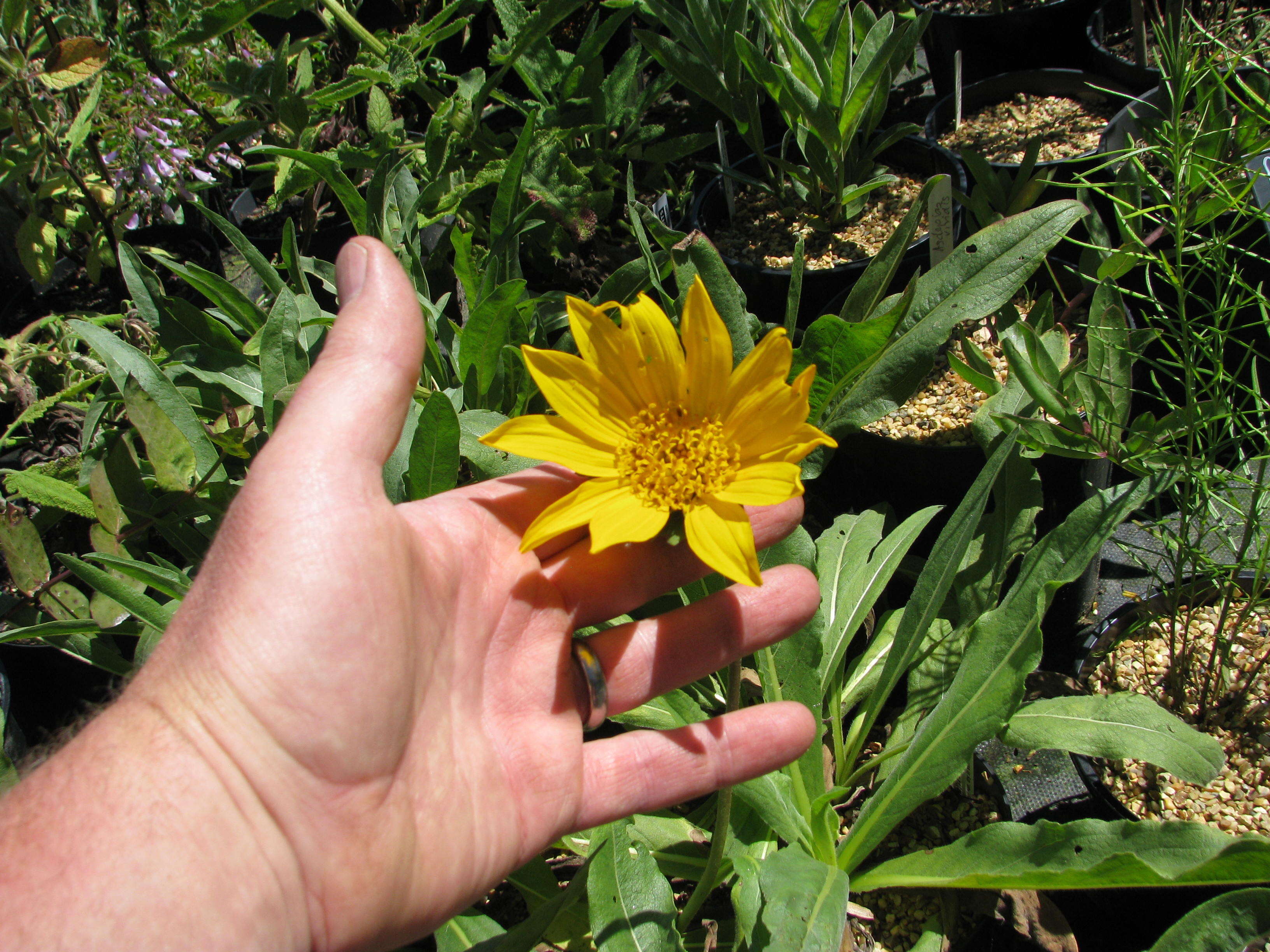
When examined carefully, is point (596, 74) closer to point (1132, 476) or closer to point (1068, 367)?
point (1068, 367)

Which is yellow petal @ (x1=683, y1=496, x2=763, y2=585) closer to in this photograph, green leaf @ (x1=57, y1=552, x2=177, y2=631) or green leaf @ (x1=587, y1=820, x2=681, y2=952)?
green leaf @ (x1=587, y1=820, x2=681, y2=952)

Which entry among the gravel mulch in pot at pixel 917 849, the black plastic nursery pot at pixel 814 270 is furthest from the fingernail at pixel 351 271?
the gravel mulch in pot at pixel 917 849

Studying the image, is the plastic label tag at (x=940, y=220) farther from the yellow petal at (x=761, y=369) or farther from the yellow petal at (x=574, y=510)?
the yellow petal at (x=574, y=510)

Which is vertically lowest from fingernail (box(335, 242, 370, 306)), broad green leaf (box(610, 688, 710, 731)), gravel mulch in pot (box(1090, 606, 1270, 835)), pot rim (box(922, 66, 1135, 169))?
gravel mulch in pot (box(1090, 606, 1270, 835))

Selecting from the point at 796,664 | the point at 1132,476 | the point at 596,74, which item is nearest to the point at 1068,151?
the point at 1132,476

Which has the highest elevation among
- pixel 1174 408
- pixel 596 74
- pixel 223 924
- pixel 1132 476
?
pixel 596 74

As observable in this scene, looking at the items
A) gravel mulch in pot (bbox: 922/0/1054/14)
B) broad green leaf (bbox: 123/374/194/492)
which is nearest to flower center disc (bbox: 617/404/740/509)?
broad green leaf (bbox: 123/374/194/492)
